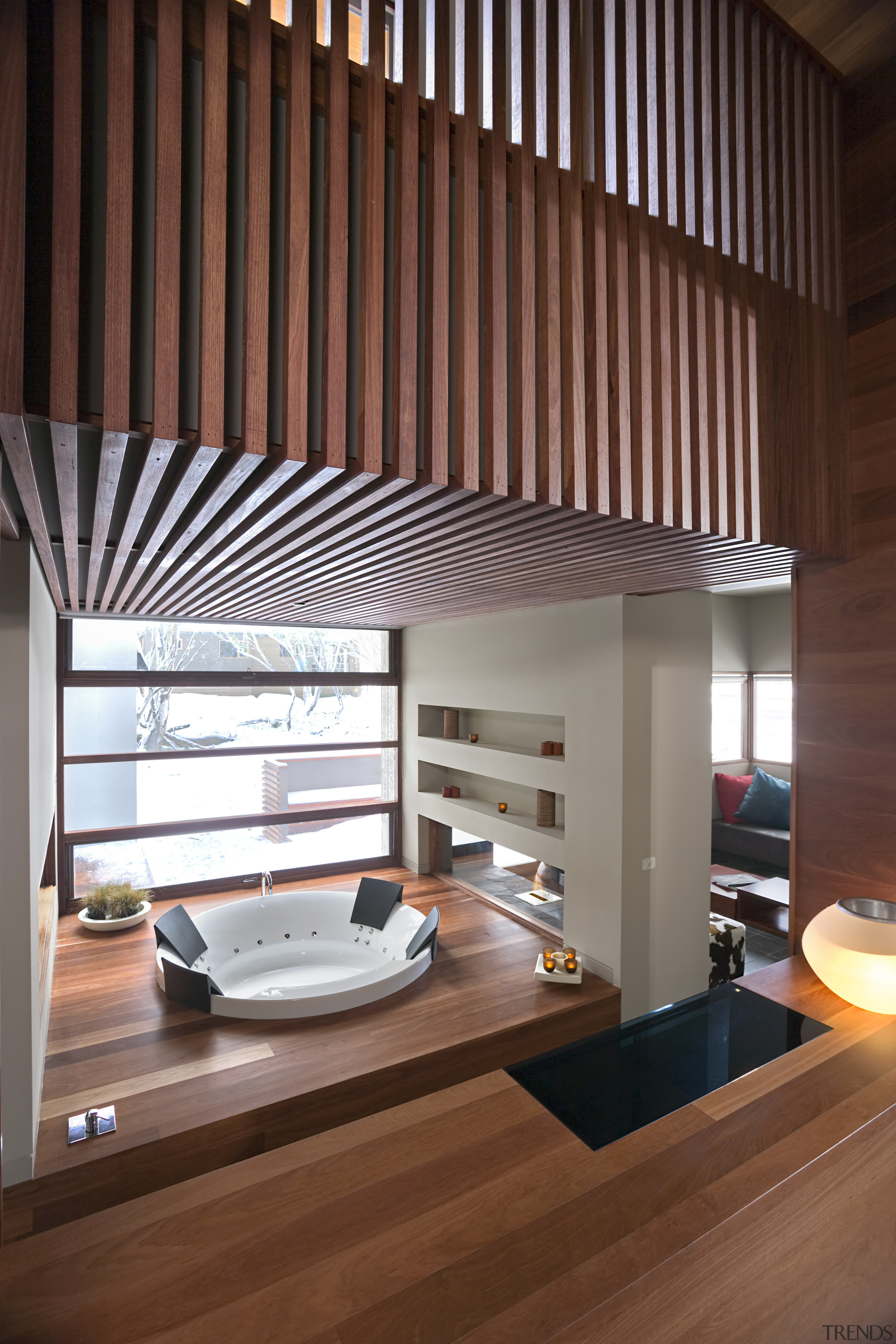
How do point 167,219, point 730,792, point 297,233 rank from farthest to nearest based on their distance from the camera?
Answer: 1. point 730,792
2. point 297,233
3. point 167,219

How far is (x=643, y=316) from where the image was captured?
183cm

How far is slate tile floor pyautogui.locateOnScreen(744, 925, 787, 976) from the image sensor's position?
544 cm

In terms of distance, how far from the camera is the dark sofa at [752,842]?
7059 mm

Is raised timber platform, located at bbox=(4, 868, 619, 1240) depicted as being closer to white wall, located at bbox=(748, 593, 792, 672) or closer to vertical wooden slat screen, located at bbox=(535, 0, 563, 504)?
vertical wooden slat screen, located at bbox=(535, 0, 563, 504)

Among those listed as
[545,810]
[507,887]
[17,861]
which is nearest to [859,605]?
[545,810]

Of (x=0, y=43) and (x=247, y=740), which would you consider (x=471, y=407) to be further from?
(x=247, y=740)

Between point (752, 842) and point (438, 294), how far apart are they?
7118 millimetres

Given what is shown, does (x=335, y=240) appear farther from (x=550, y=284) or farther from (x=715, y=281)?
(x=715, y=281)

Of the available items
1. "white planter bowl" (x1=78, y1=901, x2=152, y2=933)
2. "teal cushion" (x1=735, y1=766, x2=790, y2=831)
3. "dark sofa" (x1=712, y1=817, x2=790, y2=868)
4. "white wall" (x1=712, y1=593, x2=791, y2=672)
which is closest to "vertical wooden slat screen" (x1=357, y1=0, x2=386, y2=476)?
"white planter bowl" (x1=78, y1=901, x2=152, y2=933)

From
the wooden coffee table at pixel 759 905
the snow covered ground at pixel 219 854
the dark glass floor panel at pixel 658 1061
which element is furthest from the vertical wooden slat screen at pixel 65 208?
the wooden coffee table at pixel 759 905

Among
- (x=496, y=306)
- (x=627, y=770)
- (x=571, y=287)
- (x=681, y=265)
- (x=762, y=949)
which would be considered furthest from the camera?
(x=762, y=949)

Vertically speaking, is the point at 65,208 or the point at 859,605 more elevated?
the point at 65,208

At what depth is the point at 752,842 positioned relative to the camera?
730 cm

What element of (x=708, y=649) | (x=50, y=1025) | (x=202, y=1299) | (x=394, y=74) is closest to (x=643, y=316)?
(x=394, y=74)
